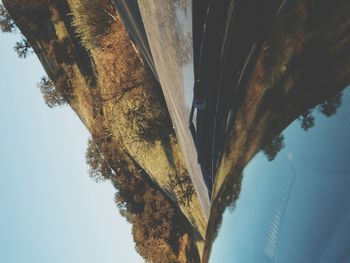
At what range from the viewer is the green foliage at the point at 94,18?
9.19 meters

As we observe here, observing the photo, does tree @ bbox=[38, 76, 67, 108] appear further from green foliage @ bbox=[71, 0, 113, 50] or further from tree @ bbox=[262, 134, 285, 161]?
tree @ bbox=[262, 134, 285, 161]

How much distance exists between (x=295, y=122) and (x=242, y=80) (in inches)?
24.5

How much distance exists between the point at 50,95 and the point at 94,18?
6.10m

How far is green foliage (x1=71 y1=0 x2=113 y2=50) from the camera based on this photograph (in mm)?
9188

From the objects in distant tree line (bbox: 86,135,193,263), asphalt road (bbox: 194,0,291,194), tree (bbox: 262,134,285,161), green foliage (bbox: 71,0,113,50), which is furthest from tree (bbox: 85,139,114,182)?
tree (bbox: 262,134,285,161)

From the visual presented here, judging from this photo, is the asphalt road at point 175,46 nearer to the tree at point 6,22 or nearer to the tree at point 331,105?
the tree at point 331,105

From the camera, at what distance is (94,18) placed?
30.3ft

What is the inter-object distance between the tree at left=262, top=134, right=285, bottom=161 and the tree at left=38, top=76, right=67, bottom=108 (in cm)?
1304

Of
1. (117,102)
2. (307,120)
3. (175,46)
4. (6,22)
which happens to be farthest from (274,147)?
(6,22)

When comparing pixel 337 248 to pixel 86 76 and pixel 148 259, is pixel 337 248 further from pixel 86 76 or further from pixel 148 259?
pixel 148 259

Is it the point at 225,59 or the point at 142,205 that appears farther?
the point at 142,205

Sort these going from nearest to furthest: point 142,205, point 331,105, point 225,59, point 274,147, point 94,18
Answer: point 331,105 < point 274,147 < point 225,59 < point 94,18 < point 142,205

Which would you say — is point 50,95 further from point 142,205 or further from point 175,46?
point 175,46

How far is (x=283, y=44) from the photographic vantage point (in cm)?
138
